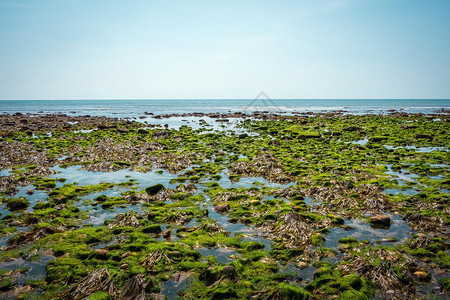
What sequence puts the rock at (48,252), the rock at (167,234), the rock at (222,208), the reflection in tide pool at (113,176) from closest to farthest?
the rock at (48,252) < the rock at (167,234) < the rock at (222,208) < the reflection in tide pool at (113,176)

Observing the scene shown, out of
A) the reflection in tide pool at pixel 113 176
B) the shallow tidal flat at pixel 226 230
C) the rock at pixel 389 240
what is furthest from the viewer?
the reflection in tide pool at pixel 113 176

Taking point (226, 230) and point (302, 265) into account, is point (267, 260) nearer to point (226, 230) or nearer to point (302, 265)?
point (302, 265)

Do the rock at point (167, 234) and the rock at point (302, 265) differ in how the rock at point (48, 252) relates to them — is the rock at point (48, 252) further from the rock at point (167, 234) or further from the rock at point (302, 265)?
the rock at point (302, 265)

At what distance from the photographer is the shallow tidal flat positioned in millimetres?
5457

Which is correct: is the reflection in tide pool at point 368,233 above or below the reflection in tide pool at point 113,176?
below

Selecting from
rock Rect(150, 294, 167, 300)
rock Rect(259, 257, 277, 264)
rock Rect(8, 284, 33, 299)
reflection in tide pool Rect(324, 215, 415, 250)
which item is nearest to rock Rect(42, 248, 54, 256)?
rock Rect(8, 284, 33, 299)

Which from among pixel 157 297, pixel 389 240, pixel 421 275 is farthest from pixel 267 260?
pixel 389 240

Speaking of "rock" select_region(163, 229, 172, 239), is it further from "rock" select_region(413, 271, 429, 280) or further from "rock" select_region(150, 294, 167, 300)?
"rock" select_region(413, 271, 429, 280)

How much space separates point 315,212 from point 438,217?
12.6 feet

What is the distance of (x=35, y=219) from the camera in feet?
27.6

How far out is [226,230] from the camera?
8.18 meters

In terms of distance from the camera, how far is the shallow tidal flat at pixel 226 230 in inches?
215

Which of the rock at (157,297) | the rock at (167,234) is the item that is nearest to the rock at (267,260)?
the rock at (157,297)

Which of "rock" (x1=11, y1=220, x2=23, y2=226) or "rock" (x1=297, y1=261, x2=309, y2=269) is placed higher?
"rock" (x1=11, y1=220, x2=23, y2=226)
